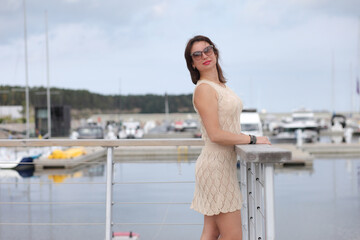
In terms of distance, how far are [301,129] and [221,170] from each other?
2815cm

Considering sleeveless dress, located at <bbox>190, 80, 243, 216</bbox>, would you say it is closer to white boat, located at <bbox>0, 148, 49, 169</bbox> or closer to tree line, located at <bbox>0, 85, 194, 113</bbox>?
white boat, located at <bbox>0, 148, 49, 169</bbox>

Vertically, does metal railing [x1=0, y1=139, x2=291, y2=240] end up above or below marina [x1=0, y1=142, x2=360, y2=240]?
above

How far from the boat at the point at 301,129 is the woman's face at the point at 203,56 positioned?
2058cm

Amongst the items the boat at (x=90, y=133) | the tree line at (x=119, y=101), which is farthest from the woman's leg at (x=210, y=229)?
the tree line at (x=119, y=101)

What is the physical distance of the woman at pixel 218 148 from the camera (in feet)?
7.79

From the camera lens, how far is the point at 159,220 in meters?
8.80

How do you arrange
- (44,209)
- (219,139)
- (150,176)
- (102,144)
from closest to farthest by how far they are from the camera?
(219,139) < (102,144) < (44,209) < (150,176)

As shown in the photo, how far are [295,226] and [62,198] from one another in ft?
19.8

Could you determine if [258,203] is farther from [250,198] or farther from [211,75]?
[211,75]

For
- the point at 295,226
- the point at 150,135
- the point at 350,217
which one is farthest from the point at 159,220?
the point at 150,135

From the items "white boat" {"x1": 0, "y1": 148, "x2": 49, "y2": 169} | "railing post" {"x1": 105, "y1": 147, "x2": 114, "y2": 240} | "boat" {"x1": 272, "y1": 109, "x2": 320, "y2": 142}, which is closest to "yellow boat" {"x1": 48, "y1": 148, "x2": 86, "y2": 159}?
"white boat" {"x1": 0, "y1": 148, "x2": 49, "y2": 169}

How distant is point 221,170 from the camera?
240 cm

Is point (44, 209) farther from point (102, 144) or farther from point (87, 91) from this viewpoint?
point (87, 91)

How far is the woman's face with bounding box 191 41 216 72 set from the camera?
8.12 ft
